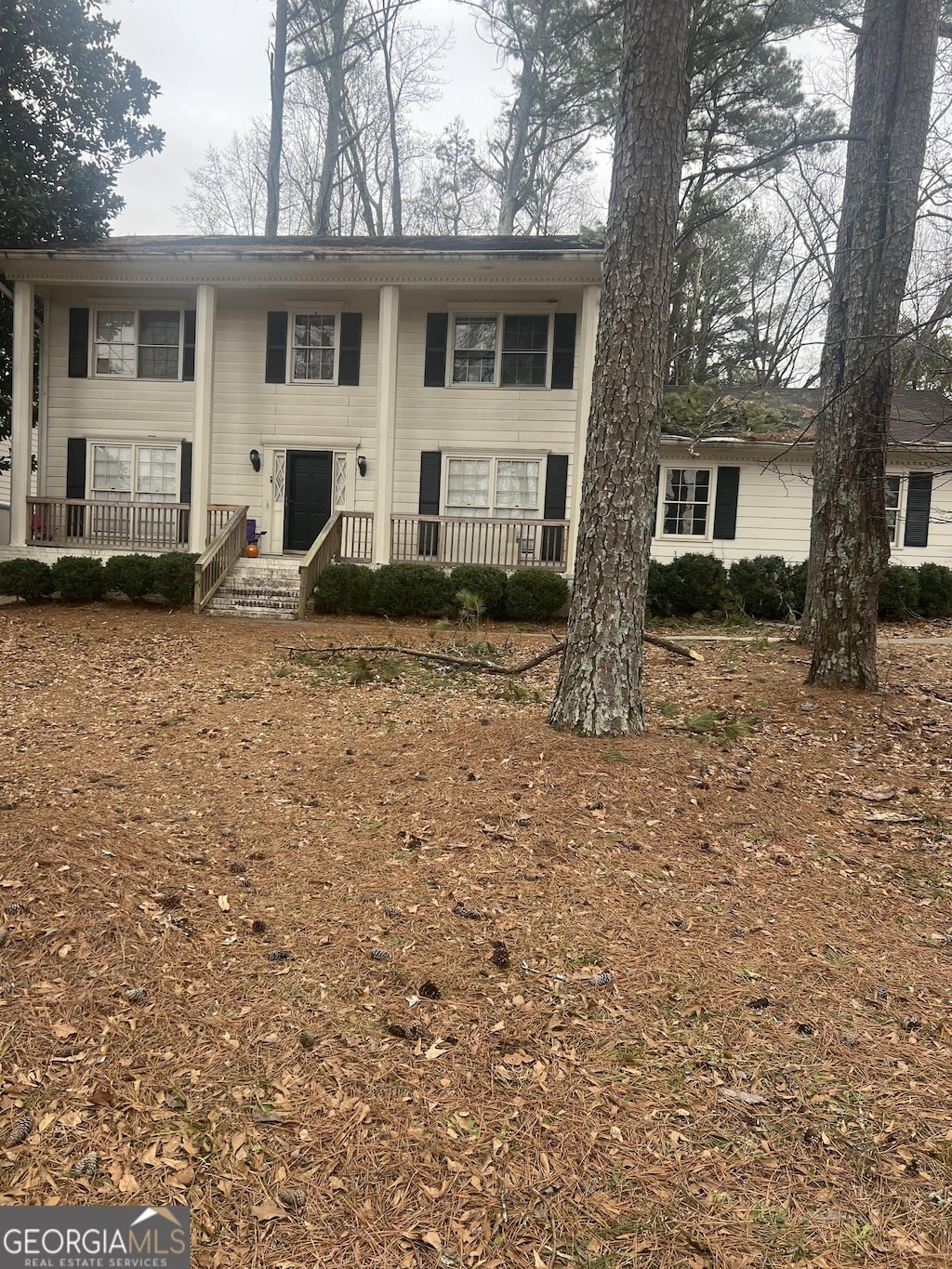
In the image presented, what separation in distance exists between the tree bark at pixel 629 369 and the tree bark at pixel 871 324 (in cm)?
199

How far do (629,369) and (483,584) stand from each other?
24.1ft

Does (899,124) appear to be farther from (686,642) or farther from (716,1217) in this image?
(716,1217)

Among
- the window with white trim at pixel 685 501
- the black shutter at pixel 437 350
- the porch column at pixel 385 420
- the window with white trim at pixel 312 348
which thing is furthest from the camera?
the window with white trim at pixel 685 501

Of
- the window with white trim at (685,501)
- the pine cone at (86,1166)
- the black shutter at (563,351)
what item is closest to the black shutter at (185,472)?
the black shutter at (563,351)

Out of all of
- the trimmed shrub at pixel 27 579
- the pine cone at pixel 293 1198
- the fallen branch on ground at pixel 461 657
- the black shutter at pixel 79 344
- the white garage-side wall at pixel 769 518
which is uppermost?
the black shutter at pixel 79 344

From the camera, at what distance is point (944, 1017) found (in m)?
2.74

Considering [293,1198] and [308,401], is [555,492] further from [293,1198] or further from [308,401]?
[293,1198]

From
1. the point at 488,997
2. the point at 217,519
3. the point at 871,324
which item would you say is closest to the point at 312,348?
the point at 217,519

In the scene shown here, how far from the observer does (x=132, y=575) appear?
12273mm

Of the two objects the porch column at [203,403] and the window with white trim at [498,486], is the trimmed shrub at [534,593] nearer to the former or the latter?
the window with white trim at [498,486]

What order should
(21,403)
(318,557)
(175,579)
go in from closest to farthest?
(175,579)
(318,557)
(21,403)

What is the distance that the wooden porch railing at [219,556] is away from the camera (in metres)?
12.0

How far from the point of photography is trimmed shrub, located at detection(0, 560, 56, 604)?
12.4m

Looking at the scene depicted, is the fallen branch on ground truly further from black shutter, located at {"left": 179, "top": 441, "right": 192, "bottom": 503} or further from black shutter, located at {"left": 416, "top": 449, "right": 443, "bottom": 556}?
black shutter, located at {"left": 179, "top": 441, "right": 192, "bottom": 503}
